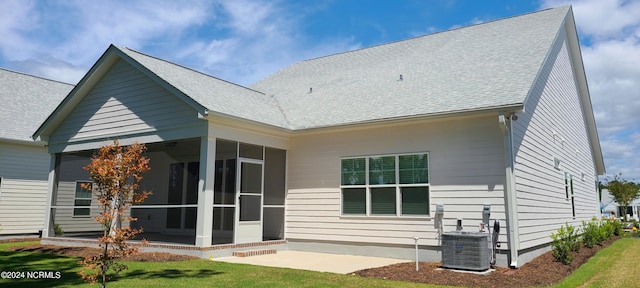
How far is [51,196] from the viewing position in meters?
14.4

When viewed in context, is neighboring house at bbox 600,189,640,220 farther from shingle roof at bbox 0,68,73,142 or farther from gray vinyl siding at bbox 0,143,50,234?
shingle roof at bbox 0,68,73,142

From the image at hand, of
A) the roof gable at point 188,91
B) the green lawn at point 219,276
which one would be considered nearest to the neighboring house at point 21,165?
the roof gable at point 188,91

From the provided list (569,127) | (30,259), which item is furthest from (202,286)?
(569,127)

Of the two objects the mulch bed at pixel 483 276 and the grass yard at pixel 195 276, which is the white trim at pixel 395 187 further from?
the grass yard at pixel 195 276

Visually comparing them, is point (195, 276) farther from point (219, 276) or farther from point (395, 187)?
point (395, 187)

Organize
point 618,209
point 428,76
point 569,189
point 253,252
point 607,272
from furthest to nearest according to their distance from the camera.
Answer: point 618,209 < point 569,189 < point 428,76 < point 253,252 < point 607,272

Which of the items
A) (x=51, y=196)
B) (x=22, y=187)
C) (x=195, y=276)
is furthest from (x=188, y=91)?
(x=22, y=187)

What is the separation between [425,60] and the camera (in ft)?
46.3

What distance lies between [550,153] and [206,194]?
9909mm

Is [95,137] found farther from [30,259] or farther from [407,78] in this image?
[407,78]

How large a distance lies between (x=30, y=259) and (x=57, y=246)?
289cm

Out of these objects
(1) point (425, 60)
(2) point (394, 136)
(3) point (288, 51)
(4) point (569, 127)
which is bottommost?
(2) point (394, 136)

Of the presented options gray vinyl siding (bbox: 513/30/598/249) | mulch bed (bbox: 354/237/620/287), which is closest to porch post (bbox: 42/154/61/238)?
mulch bed (bbox: 354/237/620/287)

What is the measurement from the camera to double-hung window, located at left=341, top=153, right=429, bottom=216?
10773mm
